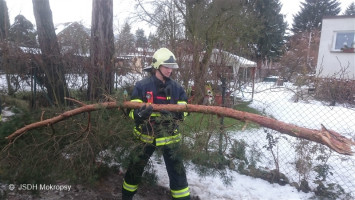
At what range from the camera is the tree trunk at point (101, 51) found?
180 inches


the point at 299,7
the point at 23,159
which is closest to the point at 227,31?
the point at 23,159

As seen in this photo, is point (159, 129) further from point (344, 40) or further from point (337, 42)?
point (337, 42)

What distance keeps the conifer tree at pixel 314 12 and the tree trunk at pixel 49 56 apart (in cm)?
3213

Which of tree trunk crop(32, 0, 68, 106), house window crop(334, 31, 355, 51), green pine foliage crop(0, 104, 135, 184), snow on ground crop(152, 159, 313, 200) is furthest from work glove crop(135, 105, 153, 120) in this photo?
house window crop(334, 31, 355, 51)

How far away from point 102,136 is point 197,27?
26.9ft

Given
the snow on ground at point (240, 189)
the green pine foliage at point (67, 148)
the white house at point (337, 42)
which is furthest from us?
the white house at point (337, 42)

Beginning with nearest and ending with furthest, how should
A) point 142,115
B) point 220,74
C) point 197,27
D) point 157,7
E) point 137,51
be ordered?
point 142,115, point 220,74, point 137,51, point 197,27, point 157,7

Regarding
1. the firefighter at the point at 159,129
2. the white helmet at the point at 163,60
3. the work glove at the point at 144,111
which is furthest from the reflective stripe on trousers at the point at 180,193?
the white helmet at the point at 163,60

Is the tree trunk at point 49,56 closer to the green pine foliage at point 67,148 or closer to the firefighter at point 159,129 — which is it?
the green pine foliage at point 67,148

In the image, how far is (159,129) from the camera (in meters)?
2.55

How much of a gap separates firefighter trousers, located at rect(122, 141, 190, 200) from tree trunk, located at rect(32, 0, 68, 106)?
7.70ft

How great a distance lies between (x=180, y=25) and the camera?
416 inches

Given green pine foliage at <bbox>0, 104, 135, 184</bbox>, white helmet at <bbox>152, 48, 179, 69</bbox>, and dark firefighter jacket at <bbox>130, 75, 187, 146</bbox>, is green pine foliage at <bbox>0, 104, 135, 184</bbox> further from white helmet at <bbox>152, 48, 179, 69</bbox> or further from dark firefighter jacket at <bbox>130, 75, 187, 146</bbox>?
white helmet at <bbox>152, 48, 179, 69</bbox>

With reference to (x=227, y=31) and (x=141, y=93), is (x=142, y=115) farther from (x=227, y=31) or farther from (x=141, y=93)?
(x=227, y=31)
